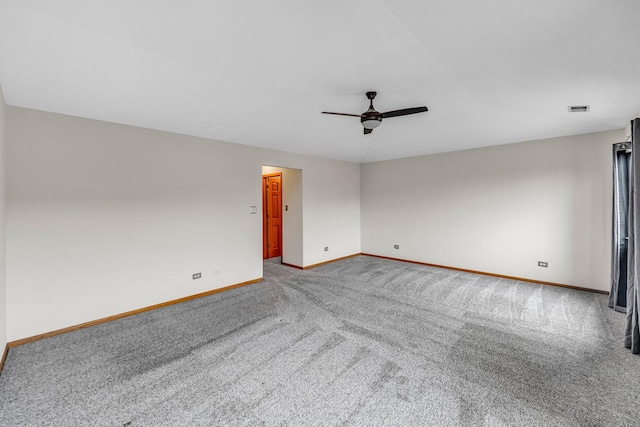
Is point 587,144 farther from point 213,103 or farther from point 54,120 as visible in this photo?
point 54,120

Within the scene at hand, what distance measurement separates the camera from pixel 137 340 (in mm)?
2746

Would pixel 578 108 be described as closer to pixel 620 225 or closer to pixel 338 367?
pixel 620 225

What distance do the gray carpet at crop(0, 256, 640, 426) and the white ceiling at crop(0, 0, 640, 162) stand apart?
2.48 metres

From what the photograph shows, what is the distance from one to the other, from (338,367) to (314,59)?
265 centimetres

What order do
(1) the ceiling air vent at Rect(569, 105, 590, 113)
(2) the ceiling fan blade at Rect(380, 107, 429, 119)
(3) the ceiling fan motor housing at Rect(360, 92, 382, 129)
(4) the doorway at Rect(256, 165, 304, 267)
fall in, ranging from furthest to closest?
(4) the doorway at Rect(256, 165, 304, 267)
(1) the ceiling air vent at Rect(569, 105, 590, 113)
(3) the ceiling fan motor housing at Rect(360, 92, 382, 129)
(2) the ceiling fan blade at Rect(380, 107, 429, 119)

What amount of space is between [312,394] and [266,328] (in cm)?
116

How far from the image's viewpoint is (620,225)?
3.38 meters

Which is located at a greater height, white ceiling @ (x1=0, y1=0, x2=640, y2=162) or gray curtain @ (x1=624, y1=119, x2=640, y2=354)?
white ceiling @ (x1=0, y1=0, x2=640, y2=162)

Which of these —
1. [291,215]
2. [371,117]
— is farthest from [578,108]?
[291,215]

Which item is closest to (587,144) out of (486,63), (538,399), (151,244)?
(486,63)

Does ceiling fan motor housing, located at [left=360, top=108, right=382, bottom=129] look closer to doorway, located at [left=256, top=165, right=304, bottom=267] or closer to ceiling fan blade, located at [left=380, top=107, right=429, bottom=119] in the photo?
Answer: ceiling fan blade, located at [left=380, top=107, right=429, bottom=119]

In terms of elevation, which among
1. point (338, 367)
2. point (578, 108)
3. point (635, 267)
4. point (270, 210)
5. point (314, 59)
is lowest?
point (338, 367)

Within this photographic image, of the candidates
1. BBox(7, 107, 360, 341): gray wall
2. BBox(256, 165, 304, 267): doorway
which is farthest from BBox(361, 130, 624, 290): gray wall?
BBox(7, 107, 360, 341): gray wall

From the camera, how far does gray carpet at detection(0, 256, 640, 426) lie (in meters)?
1.78
